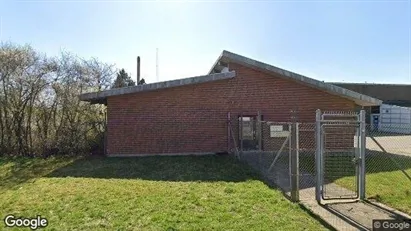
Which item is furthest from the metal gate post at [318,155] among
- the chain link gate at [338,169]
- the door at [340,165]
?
the door at [340,165]

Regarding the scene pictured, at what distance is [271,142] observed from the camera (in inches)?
626

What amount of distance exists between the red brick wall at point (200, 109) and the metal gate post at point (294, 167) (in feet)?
24.7

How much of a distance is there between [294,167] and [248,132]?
7.92m

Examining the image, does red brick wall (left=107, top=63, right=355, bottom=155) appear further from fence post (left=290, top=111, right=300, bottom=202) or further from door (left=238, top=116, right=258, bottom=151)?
fence post (left=290, top=111, right=300, bottom=202)

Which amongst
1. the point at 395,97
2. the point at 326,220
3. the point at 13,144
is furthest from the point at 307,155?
the point at 395,97

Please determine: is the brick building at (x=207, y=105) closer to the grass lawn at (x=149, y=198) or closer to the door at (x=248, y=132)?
the door at (x=248, y=132)

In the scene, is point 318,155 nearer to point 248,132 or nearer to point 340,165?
point 340,165

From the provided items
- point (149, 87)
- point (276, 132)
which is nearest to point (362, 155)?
point (276, 132)

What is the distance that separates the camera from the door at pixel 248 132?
15421mm

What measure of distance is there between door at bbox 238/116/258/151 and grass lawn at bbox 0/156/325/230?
3666mm

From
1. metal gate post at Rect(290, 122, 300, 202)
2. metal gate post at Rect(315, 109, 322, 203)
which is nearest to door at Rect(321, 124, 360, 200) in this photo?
metal gate post at Rect(315, 109, 322, 203)

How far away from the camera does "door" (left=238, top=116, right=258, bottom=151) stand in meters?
15.4

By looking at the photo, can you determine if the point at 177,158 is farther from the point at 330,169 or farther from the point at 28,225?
the point at 28,225

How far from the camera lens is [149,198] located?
746cm
